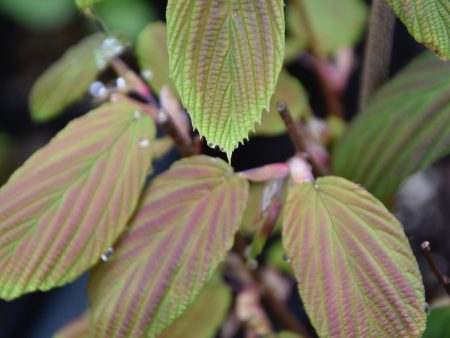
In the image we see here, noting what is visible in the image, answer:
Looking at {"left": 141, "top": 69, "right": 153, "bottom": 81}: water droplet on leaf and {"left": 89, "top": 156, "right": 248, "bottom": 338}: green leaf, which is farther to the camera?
{"left": 141, "top": 69, "right": 153, "bottom": 81}: water droplet on leaf

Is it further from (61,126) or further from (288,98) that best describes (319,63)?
(61,126)

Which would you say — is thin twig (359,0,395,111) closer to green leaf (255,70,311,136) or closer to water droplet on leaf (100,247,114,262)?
green leaf (255,70,311,136)

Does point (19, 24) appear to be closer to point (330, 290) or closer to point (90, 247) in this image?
point (90, 247)

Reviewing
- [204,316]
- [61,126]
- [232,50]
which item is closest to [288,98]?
[204,316]

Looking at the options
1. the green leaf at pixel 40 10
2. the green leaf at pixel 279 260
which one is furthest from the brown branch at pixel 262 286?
the green leaf at pixel 40 10

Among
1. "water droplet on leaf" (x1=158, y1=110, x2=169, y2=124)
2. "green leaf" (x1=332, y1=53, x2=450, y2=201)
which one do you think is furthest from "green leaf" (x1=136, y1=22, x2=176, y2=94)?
"green leaf" (x1=332, y1=53, x2=450, y2=201)

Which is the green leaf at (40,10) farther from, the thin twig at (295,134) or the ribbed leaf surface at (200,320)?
the thin twig at (295,134)
